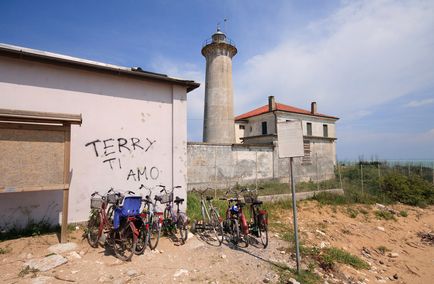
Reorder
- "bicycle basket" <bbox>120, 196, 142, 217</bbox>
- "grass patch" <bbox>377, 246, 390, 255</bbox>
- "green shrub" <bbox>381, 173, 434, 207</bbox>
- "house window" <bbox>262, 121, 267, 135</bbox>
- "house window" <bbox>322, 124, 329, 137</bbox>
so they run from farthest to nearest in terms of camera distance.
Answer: "house window" <bbox>322, 124, 329, 137</bbox> < "house window" <bbox>262, 121, 267, 135</bbox> < "green shrub" <bbox>381, 173, 434, 207</bbox> < "grass patch" <bbox>377, 246, 390, 255</bbox> < "bicycle basket" <bbox>120, 196, 142, 217</bbox>

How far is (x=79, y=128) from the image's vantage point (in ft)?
19.9

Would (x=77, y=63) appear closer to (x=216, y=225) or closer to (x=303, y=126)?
(x=216, y=225)

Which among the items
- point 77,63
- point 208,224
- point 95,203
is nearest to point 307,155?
point 208,224

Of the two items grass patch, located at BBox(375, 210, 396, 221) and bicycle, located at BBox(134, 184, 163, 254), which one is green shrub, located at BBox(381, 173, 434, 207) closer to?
grass patch, located at BBox(375, 210, 396, 221)

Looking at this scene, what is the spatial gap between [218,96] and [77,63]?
15.5 meters

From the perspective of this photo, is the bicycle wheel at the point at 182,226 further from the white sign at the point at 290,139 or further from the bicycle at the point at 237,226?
the white sign at the point at 290,139

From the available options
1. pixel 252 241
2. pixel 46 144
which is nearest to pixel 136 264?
pixel 252 241

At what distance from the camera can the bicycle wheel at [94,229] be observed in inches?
206

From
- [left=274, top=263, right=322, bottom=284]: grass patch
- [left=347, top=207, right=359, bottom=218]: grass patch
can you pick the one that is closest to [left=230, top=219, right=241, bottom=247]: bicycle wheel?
[left=274, top=263, right=322, bottom=284]: grass patch

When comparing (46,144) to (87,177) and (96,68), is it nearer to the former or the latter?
(87,177)

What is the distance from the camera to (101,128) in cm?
634

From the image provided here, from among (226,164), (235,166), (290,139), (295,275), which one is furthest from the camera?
(235,166)

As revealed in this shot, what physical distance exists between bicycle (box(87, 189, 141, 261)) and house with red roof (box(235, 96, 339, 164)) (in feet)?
49.0

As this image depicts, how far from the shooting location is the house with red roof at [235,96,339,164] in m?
21.6
